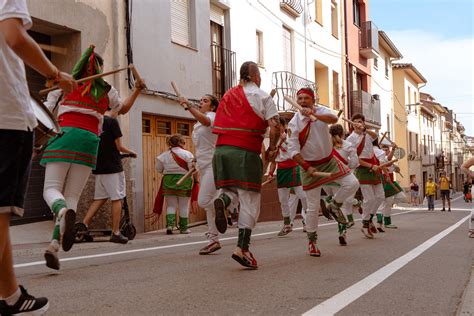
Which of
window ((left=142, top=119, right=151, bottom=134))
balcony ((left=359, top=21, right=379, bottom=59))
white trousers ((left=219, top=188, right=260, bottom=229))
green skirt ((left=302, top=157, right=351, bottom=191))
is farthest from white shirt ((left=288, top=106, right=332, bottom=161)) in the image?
balcony ((left=359, top=21, right=379, bottom=59))

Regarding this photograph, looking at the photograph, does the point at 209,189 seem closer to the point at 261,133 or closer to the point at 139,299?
the point at 261,133

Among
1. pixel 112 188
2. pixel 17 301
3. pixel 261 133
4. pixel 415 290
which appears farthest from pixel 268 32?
pixel 17 301

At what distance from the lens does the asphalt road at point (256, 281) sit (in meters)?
3.89

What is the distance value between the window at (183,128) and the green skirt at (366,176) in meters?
5.41

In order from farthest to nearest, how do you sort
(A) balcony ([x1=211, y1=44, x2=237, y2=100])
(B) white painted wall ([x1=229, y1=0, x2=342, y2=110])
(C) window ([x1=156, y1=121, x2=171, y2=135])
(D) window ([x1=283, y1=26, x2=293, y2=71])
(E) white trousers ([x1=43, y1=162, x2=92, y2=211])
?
(D) window ([x1=283, y1=26, x2=293, y2=71]), (B) white painted wall ([x1=229, y1=0, x2=342, y2=110]), (A) balcony ([x1=211, y1=44, x2=237, y2=100]), (C) window ([x1=156, y1=121, x2=171, y2=135]), (E) white trousers ([x1=43, y1=162, x2=92, y2=211])

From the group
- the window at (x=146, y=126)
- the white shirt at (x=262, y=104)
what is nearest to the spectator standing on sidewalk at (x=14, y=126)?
the white shirt at (x=262, y=104)

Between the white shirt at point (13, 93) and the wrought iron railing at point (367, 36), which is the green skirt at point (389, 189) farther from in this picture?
the wrought iron railing at point (367, 36)

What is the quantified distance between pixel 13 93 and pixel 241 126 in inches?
117

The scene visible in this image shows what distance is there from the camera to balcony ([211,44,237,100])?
648 inches

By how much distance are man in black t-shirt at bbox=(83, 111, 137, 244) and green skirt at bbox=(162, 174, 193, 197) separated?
2441mm

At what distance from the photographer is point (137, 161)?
12.4 metres

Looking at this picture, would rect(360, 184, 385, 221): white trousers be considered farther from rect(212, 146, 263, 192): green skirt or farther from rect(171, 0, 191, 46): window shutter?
rect(171, 0, 191, 46): window shutter

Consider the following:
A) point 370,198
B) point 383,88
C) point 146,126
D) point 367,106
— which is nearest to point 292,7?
point 146,126

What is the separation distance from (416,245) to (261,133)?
341 centimetres
